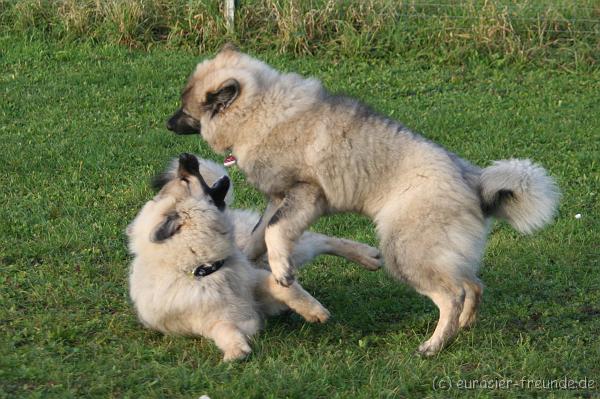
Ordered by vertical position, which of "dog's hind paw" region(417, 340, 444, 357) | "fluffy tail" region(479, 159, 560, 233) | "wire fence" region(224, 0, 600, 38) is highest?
"fluffy tail" region(479, 159, 560, 233)

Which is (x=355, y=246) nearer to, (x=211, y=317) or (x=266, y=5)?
(x=211, y=317)

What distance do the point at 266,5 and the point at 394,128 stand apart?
211 inches

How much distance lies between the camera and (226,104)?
18.3 ft

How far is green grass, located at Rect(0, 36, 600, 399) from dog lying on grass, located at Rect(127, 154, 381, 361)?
0.13 m

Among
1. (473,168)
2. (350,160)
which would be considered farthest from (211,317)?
(473,168)

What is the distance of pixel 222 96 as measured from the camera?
556 centimetres

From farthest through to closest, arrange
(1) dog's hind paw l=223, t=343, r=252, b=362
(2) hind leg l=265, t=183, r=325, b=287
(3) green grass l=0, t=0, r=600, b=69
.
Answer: (3) green grass l=0, t=0, r=600, b=69 → (2) hind leg l=265, t=183, r=325, b=287 → (1) dog's hind paw l=223, t=343, r=252, b=362

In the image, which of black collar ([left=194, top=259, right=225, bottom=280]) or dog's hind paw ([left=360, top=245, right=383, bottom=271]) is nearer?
black collar ([left=194, top=259, right=225, bottom=280])

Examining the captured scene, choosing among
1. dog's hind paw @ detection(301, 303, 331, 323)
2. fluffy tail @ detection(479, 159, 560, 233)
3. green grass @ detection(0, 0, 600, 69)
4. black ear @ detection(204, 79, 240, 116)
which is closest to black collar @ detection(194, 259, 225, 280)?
dog's hind paw @ detection(301, 303, 331, 323)

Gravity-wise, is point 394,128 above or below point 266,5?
above

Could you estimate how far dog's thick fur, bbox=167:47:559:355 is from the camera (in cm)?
503

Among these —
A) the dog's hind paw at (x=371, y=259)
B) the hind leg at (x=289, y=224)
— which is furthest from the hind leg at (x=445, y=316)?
the dog's hind paw at (x=371, y=259)

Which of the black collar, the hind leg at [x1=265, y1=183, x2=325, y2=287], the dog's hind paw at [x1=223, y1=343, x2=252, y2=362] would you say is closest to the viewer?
the dog's hind paw at [x1=223, y1=343, x2=252, y2=362]

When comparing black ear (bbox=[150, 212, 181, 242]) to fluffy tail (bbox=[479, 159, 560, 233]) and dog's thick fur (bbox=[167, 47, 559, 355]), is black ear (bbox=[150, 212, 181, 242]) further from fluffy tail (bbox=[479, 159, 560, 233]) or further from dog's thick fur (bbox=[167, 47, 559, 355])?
fluffy tail (bbox=[479, 159, 560, 233])
